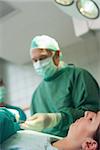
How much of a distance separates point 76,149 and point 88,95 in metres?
0.28

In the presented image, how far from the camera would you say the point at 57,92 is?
1.34 metres

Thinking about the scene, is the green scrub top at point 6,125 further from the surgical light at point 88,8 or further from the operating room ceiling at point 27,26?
the surgical light at point 88,8

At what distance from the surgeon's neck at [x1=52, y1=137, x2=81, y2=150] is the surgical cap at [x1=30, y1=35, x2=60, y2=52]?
467 mm

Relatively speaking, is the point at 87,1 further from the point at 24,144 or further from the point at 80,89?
the point at 24,144

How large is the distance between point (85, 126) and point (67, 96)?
8.0 inches

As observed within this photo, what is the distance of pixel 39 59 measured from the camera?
4.53 feet

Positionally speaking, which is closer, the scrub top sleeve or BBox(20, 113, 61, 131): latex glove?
BBox(20, 113, 61, 131): latex glove

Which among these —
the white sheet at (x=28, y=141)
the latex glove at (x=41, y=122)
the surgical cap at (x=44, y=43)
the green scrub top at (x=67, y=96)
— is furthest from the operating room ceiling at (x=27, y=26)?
the white sheet at (x=28, y=141)

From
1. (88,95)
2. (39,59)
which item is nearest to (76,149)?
(88,95)

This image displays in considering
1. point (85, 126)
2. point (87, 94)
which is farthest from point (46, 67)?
point (85, 126)

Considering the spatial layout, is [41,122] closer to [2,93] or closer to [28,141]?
[28,141]

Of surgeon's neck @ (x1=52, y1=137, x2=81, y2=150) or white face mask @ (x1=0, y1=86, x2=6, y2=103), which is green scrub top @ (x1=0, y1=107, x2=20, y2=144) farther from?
white face mask @ (x1=0, y1=86, x2=6, y2=103)

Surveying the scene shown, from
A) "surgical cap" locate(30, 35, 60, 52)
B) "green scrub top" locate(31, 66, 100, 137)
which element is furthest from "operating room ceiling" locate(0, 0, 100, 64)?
"green scrub top" locate(31, 66, 100, 137)

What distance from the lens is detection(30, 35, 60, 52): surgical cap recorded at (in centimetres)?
140
